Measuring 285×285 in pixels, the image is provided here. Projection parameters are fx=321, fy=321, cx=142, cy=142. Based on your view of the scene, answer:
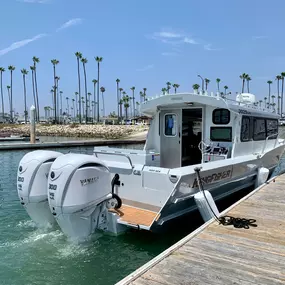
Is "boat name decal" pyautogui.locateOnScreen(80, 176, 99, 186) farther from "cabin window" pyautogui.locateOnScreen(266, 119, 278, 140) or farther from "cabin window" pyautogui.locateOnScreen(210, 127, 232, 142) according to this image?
"cabin window" pyautogui.locateOnScreen(266, 119, 278, 140)

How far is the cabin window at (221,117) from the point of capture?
8.59m

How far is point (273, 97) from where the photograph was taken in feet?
395

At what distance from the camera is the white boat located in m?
5.51

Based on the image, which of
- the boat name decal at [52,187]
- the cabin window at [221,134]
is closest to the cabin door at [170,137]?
the cabin window at [221,134]

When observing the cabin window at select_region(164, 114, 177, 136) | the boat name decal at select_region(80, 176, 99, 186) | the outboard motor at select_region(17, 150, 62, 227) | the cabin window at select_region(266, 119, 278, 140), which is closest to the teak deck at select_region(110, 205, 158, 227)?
the boat name decal at select_region(80, 176, 99, 186)

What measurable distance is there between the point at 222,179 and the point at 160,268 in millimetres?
3962

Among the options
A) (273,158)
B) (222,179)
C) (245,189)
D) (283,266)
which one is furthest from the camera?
(273,158)

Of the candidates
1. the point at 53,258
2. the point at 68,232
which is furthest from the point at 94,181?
the point at 53,258

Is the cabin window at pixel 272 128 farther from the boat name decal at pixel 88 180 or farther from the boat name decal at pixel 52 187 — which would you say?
the boat name decal at pixel 52 187

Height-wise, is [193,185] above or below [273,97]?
below

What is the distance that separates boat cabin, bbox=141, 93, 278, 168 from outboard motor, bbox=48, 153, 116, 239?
3.75 meters

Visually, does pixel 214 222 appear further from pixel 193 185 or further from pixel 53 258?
pixel 53 258

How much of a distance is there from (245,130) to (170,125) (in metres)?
2.11

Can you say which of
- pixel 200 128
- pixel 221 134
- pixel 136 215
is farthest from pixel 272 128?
pixel 136 215
